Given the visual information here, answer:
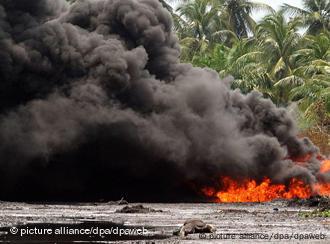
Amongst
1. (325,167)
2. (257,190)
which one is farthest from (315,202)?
(325,167)

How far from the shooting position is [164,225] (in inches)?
875

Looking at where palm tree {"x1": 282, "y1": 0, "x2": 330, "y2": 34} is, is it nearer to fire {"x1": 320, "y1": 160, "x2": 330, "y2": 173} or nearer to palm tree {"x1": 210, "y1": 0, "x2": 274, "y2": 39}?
palm tree {"x1": 210, "y1": 0, "x2": 274, "y2": 39}

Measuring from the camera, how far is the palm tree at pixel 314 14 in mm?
66500

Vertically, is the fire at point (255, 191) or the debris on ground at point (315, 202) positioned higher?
the fire at point (255, 191)

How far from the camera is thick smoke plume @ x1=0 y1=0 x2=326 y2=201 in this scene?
38500 millimetres

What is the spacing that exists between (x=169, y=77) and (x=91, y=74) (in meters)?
5.23

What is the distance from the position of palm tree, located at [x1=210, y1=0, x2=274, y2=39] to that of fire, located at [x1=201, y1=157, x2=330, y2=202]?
117 feet

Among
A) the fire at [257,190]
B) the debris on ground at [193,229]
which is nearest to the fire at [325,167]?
the fire at [257,190]

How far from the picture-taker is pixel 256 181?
137ft

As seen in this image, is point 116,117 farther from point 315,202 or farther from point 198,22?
point 198,22

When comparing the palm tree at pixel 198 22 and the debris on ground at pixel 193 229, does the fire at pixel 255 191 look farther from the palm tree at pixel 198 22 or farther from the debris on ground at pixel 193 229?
the palm tree at pixel 198 22

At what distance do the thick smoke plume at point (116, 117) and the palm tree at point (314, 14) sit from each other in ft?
77.2

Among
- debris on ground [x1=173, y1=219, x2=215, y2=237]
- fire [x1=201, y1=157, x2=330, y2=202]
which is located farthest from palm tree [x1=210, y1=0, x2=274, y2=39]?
debris on ground [x1=173, y1=219, x2=215, y2=237]

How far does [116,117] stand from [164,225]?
56.8 ft
